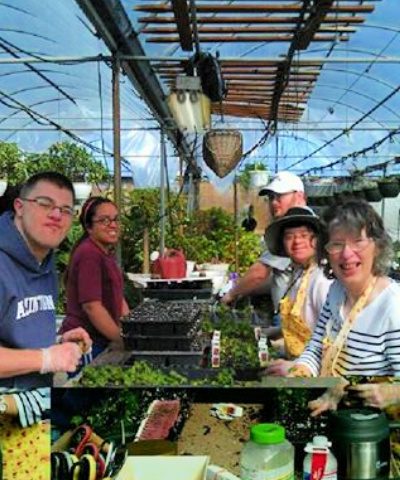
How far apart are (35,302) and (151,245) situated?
6.56m

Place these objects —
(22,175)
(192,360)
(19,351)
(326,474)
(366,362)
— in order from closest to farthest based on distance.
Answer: (326,474) < (19,351) < (366,362) < (192,360) < (22,175)

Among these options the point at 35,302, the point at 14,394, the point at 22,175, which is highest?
the point at 22,175

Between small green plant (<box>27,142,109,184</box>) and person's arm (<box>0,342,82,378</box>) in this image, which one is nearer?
person's arm (<box>0,342,82,378</box>)

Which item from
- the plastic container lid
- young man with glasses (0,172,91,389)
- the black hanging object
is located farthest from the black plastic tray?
the plastic container lid

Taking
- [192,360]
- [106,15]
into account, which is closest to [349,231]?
[192,360]

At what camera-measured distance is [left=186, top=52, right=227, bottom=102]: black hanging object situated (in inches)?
193

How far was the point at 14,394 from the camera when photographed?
164 centimetres

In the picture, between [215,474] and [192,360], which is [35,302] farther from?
[215,474]

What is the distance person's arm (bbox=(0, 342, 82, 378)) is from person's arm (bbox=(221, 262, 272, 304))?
232cm

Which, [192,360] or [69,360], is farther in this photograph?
[192,360]

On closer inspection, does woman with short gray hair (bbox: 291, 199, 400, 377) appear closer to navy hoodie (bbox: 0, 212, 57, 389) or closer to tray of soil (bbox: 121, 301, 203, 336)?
tray of soil (bbox: 121, 301, 203, 336)

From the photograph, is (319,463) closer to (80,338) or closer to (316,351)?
(316,351)

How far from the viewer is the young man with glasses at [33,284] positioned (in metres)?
1.79

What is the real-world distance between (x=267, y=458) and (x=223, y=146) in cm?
525
